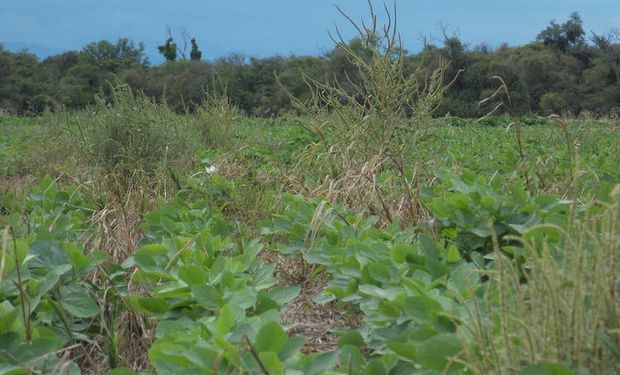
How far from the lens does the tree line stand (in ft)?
95.5

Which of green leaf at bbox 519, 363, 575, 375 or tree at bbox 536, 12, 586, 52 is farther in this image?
tree at bbox 536, 12, 586, 52

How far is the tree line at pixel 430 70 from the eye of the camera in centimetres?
2909

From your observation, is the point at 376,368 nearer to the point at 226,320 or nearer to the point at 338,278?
the point at 226,320

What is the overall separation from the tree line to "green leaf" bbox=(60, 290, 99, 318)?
2429cm

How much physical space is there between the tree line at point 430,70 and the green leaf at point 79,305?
79.7ft

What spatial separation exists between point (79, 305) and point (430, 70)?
25416 millimetres

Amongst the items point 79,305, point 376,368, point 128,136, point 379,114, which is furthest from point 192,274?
point 128,136

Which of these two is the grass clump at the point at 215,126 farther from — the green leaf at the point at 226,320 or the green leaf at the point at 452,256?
the green leaf at the point at 226,320

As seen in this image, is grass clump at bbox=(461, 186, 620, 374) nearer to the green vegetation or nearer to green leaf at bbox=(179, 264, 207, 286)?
the green vegetation

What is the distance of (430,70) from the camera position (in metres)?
26.9

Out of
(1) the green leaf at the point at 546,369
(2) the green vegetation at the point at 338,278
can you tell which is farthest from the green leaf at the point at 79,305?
(1) the green leaf at the point at 546,369

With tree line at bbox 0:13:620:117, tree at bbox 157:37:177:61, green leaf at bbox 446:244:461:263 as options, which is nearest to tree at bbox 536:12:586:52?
tree line at bbox 0:13:620:117

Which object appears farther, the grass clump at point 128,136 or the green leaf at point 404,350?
the grass clump at point 128,136

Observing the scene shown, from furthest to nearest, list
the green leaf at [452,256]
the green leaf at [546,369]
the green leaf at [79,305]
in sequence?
the green leaf at [452,256]
the green leaf at [79,305]
the green leaf at [546,369]
